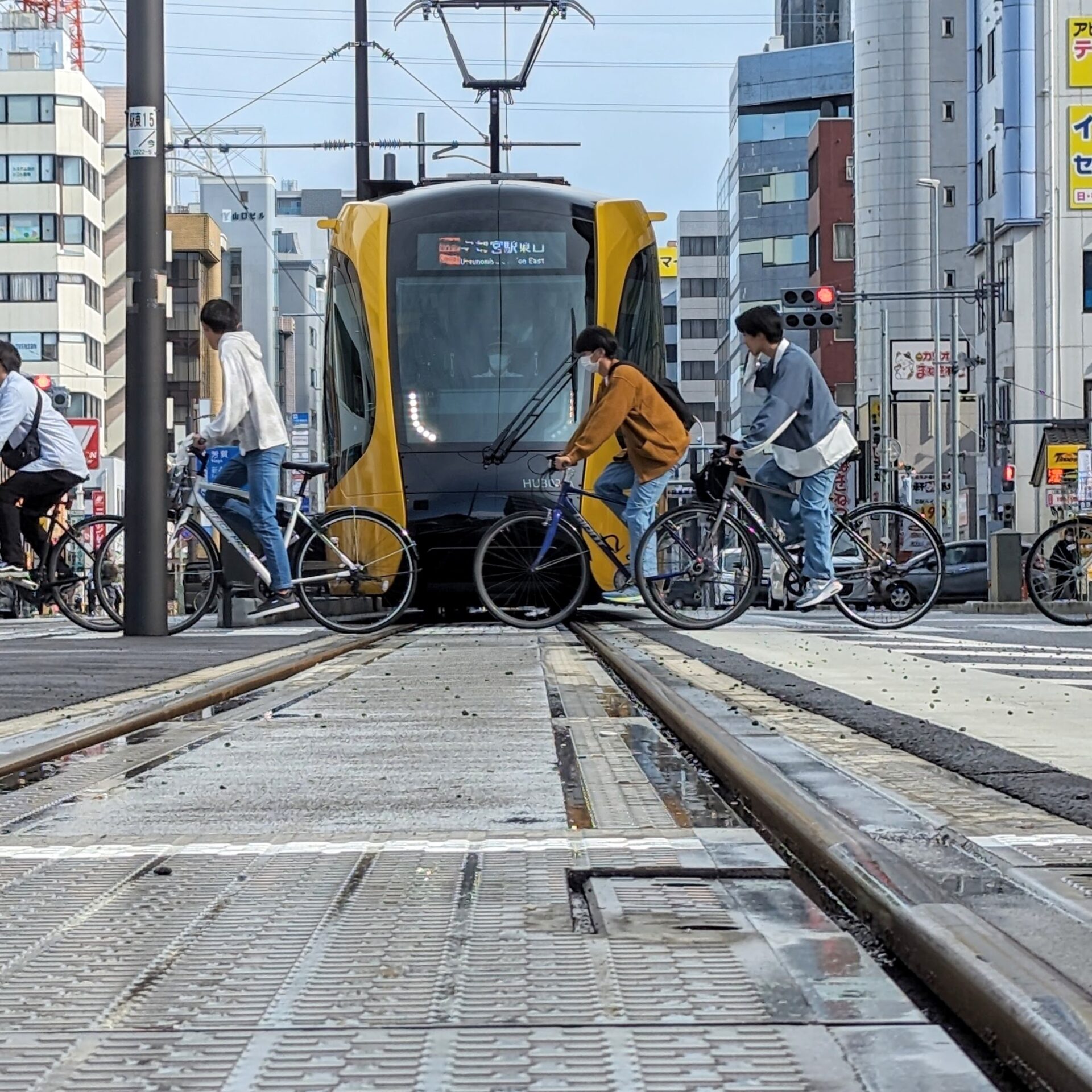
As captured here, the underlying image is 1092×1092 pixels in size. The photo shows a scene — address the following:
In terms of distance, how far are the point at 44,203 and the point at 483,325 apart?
241 ft

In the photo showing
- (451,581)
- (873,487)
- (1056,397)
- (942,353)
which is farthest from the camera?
(873,487)

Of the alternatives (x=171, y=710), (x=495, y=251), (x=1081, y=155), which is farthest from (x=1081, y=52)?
(x=171, y=710)

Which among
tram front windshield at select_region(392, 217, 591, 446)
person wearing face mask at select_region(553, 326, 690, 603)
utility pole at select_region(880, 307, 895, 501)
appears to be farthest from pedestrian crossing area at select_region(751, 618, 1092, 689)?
utility pole at select_region(880, 307, 895, 501)

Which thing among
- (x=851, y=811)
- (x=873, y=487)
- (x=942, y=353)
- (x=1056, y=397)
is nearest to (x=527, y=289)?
(x=851, y=811)

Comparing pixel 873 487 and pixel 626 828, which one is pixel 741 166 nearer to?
pixel 873 487

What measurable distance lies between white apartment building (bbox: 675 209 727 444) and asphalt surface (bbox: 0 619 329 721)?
4786 inches

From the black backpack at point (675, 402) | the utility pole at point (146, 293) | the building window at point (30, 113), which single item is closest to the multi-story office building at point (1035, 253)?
the building window at point (30, 113)

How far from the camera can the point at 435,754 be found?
5172 millimetres

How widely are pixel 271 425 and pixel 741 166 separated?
105 m

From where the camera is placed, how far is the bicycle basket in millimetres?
11586

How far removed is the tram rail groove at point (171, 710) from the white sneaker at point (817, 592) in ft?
8.52

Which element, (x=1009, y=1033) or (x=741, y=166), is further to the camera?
(x=741, y=166)

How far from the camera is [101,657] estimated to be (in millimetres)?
9703

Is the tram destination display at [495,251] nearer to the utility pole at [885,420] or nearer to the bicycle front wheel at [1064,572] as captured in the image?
the bicycle front wheel at [1064,572]
